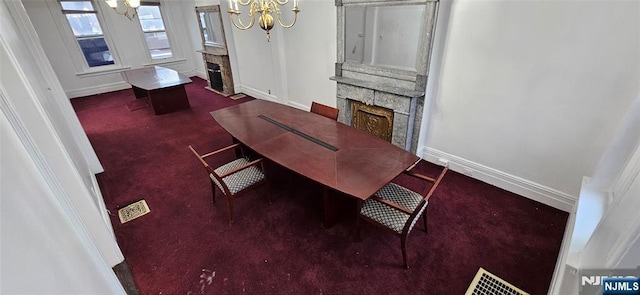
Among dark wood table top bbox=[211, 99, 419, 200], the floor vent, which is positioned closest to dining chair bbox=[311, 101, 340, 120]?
dark wood table top bbox=[211, 99, 419, 200]

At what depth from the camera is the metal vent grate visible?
1.73 meters

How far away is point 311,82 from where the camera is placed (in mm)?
4289

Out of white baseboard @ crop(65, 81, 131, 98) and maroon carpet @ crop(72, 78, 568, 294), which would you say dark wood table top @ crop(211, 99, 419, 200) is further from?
white baseboard @ crop(65, 81, 131, 98)

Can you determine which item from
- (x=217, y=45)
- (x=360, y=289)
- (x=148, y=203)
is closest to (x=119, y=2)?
(x=217, y=45)

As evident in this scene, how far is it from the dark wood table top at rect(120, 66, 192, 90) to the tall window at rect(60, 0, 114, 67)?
1423mm

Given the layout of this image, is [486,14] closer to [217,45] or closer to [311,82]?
[311,82]

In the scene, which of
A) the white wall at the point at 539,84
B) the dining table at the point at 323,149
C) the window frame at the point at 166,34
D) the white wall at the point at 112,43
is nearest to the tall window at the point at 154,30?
the window frame at the point at 166,34

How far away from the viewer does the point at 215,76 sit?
20.3 feet

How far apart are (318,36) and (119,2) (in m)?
5.24

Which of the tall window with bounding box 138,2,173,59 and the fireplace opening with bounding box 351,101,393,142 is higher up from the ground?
the tall window with bounding box 138,2,173,59

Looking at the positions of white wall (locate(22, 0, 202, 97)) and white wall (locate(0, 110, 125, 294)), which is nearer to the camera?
white wall (locate(0, 110, 125, 294))

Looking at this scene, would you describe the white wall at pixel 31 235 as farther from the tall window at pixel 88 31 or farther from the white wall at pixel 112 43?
the tall window at pixel 88 31

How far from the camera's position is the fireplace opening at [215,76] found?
6109mm

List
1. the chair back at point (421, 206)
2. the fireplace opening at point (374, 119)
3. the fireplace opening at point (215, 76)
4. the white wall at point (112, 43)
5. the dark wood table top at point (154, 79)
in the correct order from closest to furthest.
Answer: the chair back at point (421, 206)
the fireplace opening at point (374, 119)
the dark wood table top at point (154, 79)
the white wall at point (112, 43)
the fireplace opening at point (215, 76)
